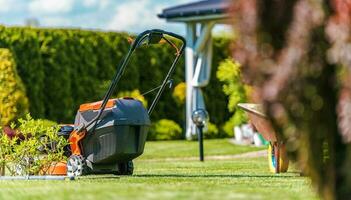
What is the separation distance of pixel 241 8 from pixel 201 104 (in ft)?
61.4

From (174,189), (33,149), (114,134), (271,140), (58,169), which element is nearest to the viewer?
(174,189)

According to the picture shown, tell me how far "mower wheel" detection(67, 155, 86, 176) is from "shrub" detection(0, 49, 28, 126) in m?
9.86

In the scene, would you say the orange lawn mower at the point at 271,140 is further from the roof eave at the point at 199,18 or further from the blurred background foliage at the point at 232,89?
the roof eave at the point at 199,18

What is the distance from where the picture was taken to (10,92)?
21.1 meters

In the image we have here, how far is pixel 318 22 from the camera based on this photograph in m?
5.73

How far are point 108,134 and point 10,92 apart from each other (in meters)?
10.7

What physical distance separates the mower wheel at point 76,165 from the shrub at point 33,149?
133mm

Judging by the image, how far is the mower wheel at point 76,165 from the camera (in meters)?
10.9

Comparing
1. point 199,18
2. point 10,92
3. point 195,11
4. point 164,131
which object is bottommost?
point 164,131

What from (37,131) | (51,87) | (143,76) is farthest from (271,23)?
(143,76)

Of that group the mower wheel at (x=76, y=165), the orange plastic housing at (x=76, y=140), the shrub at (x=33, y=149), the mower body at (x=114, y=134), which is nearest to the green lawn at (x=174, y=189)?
the mower wheel at (x=76, y=165)

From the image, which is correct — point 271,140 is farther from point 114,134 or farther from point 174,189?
point 174,189

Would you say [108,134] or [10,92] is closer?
[108,134]

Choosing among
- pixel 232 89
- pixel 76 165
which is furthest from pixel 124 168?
pixel 232 89
